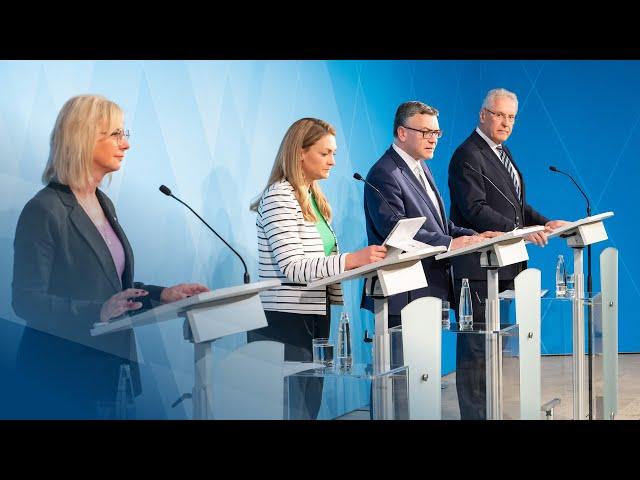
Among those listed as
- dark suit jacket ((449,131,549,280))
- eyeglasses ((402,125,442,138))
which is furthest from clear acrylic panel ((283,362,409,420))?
dark suit jacket ((449,131,549,280))

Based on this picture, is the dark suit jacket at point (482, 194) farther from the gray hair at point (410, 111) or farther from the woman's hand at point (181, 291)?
the woman's hand at point (181, 291)

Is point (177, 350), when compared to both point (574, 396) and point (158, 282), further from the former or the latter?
point (574, 396)

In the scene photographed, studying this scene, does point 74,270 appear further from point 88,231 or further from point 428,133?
point 428,133

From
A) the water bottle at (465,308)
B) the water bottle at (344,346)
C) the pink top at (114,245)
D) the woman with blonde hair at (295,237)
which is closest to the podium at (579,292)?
the water bottle at (465,308)

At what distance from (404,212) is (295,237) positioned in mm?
955

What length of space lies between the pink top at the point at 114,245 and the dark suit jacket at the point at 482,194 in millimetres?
2292

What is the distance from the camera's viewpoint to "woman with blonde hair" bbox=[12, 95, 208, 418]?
325 centimetres

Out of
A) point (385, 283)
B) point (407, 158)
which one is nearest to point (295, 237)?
point (385, 283)

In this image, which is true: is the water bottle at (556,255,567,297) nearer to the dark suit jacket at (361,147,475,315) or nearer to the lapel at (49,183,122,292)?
the dark suit jacket at (361,147,475,315)

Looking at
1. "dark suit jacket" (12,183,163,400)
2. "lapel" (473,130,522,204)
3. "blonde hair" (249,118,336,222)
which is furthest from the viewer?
"lapel" (473,130,522,204)

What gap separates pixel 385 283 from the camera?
11.3 ft

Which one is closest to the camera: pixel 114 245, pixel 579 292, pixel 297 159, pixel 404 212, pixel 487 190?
pixel 114 245

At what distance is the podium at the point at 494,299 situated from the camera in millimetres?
4188

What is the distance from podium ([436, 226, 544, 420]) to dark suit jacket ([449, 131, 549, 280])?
2.05 feet
